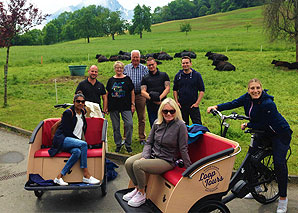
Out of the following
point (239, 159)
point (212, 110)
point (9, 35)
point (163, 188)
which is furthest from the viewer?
point (9, 35)

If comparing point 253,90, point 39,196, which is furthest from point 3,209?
point 253,90

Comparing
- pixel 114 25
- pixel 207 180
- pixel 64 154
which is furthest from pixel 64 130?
pixel 114 25

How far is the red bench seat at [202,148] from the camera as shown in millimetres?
4411

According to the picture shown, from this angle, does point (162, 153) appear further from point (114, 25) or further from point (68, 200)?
point (114, 25)

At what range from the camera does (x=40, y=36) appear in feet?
381

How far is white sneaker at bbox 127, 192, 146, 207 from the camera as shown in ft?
14.7

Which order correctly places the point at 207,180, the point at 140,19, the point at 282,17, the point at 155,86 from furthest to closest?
1. the point at 140,19
2. the point at 282,17
3. the point at 155,86
4. the point at 207,180

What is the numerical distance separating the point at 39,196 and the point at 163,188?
2.51 meters

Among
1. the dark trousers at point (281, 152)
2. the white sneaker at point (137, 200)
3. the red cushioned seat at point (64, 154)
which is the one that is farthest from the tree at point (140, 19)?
the white sneaker at point (137, 200)

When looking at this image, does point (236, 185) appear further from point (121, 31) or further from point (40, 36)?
point (40, 36)

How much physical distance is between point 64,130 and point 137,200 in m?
1.97

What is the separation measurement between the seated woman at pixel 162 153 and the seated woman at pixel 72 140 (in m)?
1.02

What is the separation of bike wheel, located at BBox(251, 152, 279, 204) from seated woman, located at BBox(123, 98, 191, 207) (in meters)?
1.28

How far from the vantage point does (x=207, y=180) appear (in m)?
4.19
